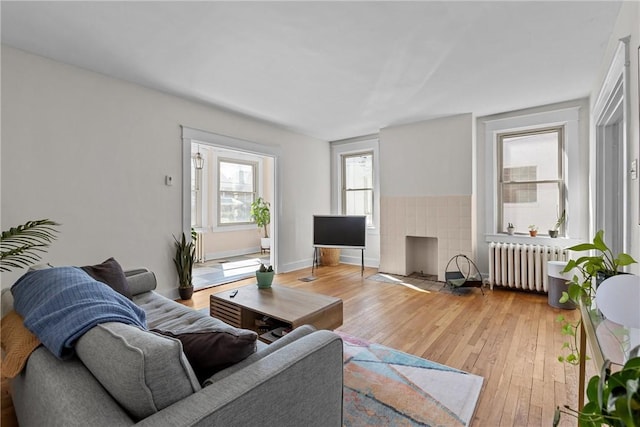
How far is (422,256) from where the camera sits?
17.1 ft

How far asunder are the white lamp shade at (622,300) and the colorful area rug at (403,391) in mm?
1026

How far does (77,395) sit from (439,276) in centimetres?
467

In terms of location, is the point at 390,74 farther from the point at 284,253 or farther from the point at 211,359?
the point at 284,253

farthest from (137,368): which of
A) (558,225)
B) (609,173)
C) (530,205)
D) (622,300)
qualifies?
(530,205)

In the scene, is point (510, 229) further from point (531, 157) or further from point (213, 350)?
point (213, 350)

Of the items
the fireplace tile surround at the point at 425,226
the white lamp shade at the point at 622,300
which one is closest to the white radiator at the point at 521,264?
the fireplace tile surround at the point at 425,226

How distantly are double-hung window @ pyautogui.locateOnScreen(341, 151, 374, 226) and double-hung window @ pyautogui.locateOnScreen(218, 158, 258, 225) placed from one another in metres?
2.70

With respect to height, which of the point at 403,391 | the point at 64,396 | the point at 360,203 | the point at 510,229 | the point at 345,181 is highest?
the point at 345,181

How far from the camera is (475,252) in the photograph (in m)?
4.62

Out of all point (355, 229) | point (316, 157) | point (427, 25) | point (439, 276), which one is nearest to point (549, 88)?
point (427, 25)

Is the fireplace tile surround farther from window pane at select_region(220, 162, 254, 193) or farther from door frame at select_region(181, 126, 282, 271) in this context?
window pane at select_region(220, 162, 254, 193)

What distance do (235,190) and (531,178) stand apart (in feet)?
19.7

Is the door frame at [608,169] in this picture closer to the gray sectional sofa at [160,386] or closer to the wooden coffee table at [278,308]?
the wooden coffee table at [278,308]

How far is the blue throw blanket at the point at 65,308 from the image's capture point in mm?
965
